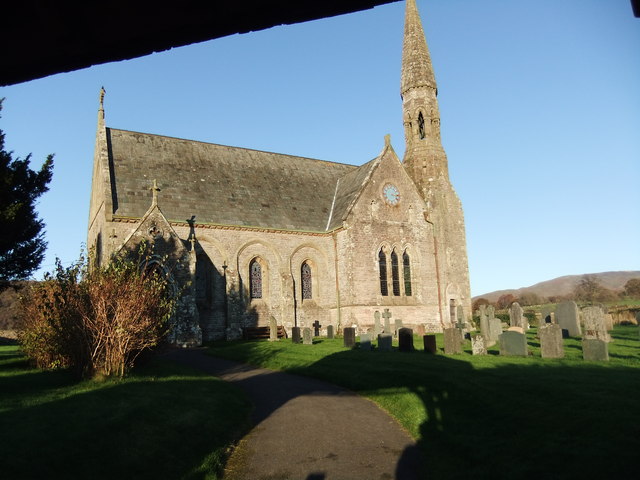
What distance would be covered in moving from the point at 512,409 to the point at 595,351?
577cm

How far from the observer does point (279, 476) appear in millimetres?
6379

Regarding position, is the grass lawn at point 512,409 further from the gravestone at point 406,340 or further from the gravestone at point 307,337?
the gravestone at point 307,337

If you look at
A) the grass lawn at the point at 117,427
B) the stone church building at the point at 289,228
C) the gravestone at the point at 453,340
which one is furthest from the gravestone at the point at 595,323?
the stone church building at the point at 289,228

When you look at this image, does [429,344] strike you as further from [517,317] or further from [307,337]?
[517,317]

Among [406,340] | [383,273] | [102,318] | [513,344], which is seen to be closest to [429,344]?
[406,340]

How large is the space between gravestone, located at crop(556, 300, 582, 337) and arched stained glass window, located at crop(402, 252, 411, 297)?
34.5 ft

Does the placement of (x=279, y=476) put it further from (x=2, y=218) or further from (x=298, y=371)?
(x=2, y=218)

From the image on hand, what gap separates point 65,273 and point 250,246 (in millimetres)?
13767

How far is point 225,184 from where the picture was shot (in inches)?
1117

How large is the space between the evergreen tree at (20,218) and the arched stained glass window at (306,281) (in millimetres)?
13628

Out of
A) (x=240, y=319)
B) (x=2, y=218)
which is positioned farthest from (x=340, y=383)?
(x=2, y=218)

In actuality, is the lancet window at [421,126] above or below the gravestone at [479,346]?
above

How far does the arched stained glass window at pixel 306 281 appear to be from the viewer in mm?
28547

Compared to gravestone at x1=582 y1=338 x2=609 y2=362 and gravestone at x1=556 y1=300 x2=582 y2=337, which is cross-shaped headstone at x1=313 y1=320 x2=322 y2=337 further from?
gravestone at x1=582 y1=338 x2=609 y2=362
